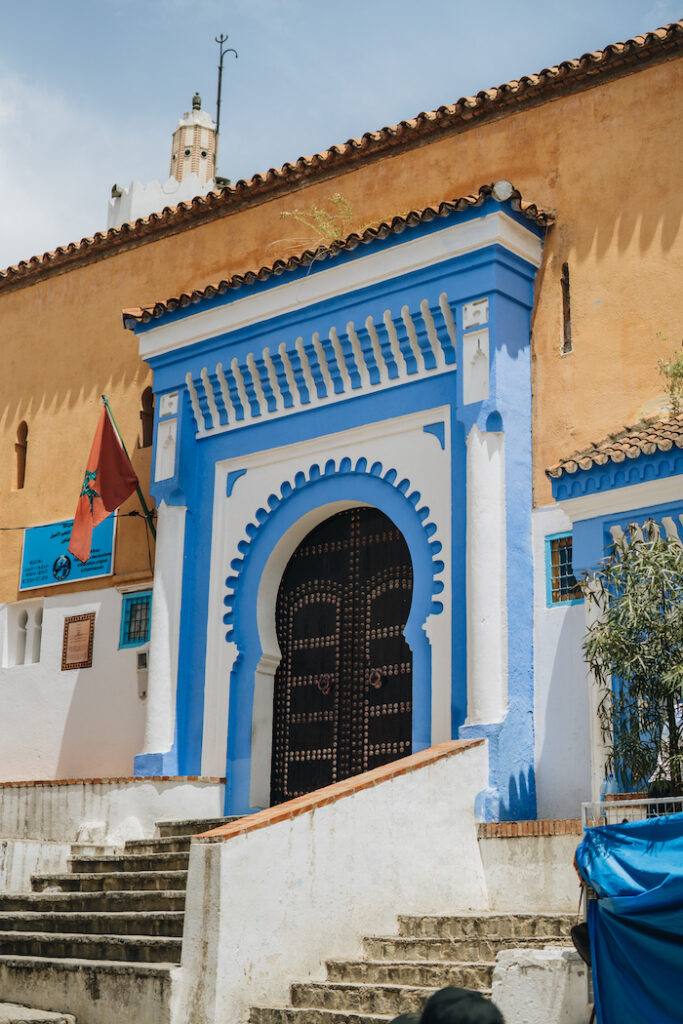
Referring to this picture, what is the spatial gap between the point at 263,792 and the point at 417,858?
324cm

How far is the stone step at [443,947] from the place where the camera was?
8292mm

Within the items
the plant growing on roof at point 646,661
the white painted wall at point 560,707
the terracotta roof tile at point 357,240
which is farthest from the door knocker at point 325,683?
the plant growing on roof at point 646,661

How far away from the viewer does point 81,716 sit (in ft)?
47.6

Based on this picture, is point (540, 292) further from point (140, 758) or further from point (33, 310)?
point (33, 310)

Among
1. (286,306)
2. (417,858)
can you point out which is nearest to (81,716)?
(286,306)

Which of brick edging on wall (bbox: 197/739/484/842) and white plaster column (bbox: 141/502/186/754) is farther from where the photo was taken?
white plaster column (bbox: 141/502/186/754)

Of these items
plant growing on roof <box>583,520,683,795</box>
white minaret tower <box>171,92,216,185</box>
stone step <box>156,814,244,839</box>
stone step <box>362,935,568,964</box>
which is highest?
white minaret tower <box>171,92,216,185</box>

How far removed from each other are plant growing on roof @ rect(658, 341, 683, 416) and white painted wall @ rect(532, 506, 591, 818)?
1277 millimetres

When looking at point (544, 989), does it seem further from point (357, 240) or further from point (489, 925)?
point (357, 240)

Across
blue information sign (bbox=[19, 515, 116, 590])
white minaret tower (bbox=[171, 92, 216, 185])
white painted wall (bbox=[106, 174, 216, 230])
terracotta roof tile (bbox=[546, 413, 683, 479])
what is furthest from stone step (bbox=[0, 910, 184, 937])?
white minaret tower (bbox=[171, 92, 216, 185])

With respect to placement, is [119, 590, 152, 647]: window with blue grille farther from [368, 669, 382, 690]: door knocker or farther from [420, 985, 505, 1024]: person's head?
[420, 985, 505, 1024]: person's head

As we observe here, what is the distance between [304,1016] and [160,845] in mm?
3561

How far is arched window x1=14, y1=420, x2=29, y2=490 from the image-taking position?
53.5 ft

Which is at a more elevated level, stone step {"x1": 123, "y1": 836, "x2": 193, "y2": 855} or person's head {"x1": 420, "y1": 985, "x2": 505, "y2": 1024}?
stone step {"x1": 123, "y1": 836, "x2": 193, "y2": 855}
